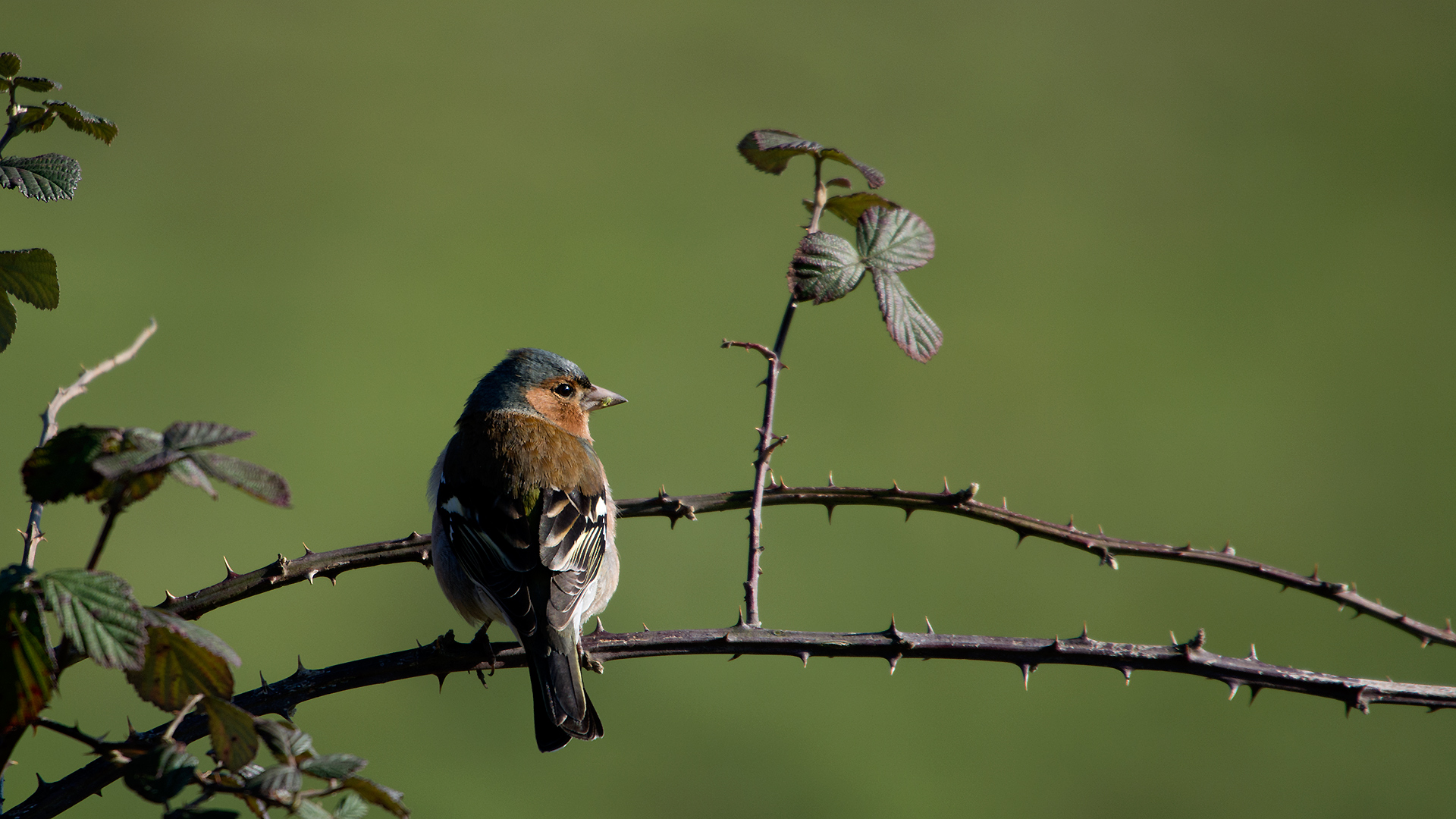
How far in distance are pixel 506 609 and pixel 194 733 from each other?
4.01 ft

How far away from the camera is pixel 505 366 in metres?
4.23

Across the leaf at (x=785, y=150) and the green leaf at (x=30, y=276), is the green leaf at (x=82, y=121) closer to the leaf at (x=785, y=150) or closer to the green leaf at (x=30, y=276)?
the green leaf at (x=30, y=276)

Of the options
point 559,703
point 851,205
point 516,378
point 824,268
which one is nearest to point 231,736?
point 824,268

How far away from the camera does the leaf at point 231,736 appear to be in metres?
1.25

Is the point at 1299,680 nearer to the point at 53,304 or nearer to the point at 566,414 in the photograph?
the point at 53,304

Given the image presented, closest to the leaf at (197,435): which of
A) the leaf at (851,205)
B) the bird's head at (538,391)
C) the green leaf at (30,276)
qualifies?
the green leaf at (30,276)

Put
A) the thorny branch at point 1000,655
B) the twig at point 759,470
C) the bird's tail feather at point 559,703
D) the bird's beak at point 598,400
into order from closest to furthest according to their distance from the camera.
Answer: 1. the thorny branch at point 1000,655
2. the twig at point 759,470
3. the bird's tail feather at point 559,703
4. the bird's beak at point 598,400

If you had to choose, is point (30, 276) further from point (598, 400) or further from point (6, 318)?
point (598, 400)

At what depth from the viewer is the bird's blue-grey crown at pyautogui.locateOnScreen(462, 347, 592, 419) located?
13.5ft

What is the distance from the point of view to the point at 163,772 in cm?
116

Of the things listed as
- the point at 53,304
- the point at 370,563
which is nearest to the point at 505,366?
the point at 370,563

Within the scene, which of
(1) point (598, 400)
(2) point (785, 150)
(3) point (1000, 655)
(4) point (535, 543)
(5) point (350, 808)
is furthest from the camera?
(1) point (598, 400)

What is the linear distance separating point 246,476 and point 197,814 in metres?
0.36

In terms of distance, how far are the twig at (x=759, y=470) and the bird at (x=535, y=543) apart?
0.69 m
